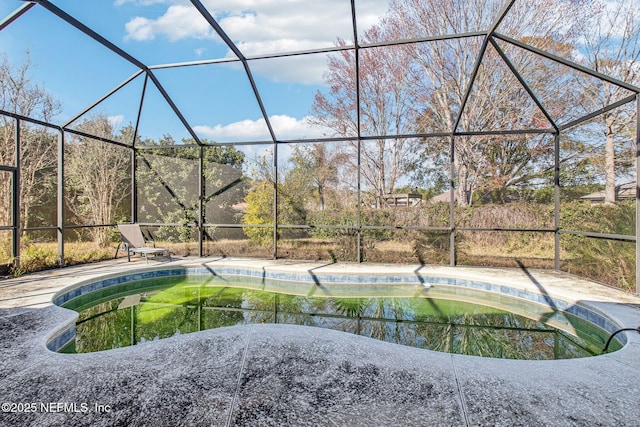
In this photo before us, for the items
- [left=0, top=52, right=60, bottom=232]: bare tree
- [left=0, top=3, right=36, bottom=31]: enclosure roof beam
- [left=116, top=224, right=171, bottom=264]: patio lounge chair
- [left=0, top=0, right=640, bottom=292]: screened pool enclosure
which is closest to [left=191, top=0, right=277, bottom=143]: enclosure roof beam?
[left=0, top=0, right=640, bottom=292]: screened pool enclosure

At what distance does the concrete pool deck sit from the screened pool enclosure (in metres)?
4.11

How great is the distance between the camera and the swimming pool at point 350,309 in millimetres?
3799

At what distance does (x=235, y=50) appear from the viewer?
17.8 feet

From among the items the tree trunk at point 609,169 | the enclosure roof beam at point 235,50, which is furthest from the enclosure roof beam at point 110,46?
the tree trunk at point 609,169

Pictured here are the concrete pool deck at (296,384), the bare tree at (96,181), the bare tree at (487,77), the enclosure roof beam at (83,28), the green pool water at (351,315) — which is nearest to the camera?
the concrete pool deck at (296,384)

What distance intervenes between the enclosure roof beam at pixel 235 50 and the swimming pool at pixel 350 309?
304 centimetres

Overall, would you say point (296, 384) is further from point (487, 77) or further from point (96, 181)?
point (487, 77)

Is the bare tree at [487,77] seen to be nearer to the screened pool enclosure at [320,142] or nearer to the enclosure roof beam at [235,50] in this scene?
the screened pool enclosure at [320,142]

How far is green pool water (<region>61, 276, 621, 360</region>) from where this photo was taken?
12.3ft

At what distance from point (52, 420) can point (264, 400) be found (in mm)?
1098

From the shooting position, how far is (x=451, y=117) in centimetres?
909

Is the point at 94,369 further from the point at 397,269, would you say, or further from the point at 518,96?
the point at 518,96

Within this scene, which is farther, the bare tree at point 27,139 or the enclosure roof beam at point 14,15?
the bare tree at point 27,139

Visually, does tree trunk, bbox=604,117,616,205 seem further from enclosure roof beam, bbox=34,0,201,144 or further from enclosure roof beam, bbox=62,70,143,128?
enclosure roof beam, bbox=62,70,143,128
